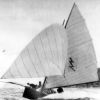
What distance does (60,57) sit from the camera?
23281mm

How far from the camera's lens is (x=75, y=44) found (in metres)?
25.7

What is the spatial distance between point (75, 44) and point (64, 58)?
10.1 feet

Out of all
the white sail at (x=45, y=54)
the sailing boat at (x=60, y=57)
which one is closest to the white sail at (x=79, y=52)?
the sailing boat at (x=60, y=57)

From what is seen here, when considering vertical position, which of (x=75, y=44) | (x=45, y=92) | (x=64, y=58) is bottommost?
(x=45, y=92)

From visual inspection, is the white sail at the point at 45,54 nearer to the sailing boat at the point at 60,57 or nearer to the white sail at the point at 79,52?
the sailing boat at the point at 60,57

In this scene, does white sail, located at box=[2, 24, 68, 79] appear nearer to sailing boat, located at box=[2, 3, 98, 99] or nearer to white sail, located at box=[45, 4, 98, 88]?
sailing boat, located at box=[2, 3, 98, 99]

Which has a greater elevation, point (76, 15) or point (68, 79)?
point (76, 15)

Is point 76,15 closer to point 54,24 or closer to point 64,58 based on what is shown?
point 54,24

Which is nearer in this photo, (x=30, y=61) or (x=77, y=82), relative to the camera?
(x=30, y=61)

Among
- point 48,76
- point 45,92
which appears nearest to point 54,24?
point 48,76

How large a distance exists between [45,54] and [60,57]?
1353 mm

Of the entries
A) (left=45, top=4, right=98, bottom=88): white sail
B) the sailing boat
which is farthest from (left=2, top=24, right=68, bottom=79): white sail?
(left=45, top=4, right=98, bottom=88): white sail

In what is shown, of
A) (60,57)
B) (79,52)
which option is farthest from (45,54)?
(79,52)

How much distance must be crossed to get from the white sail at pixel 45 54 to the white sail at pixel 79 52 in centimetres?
208
